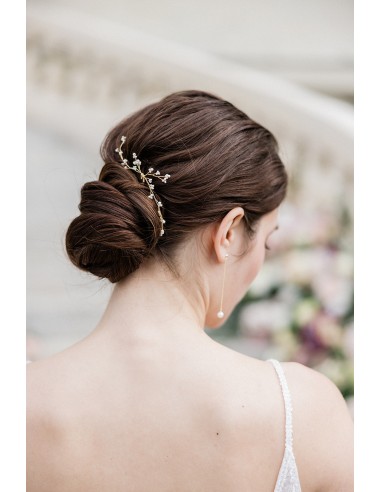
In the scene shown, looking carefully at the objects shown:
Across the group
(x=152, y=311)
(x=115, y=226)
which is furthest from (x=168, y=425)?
(x=115, y=226)

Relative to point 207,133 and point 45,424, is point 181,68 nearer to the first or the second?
point 207,133

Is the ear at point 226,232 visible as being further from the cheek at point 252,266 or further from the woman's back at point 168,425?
the woman's back at point 168,425

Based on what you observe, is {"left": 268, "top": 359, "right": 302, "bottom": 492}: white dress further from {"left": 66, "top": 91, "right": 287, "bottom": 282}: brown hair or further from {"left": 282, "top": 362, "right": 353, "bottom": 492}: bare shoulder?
{"left": 66, "top": 91, "right": 287, "bottom": 282}: brown hair

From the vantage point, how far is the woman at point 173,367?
3.76ft

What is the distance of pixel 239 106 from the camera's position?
3820 millimetres

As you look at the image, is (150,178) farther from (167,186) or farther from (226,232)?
(226,232)

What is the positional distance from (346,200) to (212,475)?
2.60 meters

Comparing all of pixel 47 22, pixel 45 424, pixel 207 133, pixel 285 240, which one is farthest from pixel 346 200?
pixel 45 424

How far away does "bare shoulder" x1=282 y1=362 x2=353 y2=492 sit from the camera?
117 centimetres

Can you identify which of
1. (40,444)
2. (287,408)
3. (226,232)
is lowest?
(40,444)

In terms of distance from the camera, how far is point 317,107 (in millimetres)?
3619

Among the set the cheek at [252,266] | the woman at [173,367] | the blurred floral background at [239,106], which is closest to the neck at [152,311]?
the woman at [173,367]

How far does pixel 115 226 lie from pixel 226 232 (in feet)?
0.73

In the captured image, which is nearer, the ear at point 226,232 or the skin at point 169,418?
the skin at point 169,418
